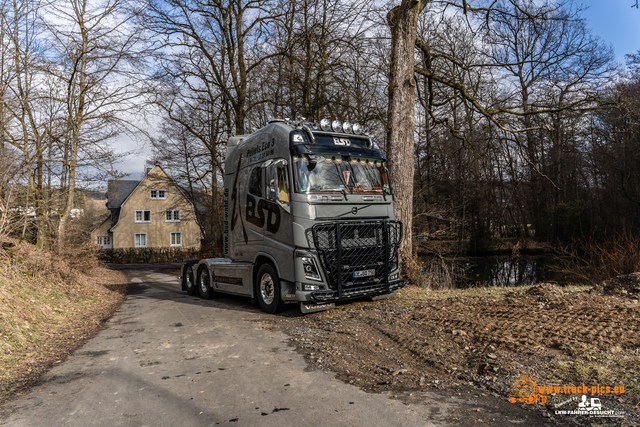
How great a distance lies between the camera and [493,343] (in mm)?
4824

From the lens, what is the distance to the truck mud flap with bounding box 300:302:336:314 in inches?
293

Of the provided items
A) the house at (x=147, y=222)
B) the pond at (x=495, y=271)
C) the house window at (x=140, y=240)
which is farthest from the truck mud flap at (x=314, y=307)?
the house window at (x=140, y=240)

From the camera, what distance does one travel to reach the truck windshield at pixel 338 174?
7.54 metres

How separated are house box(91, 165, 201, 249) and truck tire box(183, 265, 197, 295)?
30.3m

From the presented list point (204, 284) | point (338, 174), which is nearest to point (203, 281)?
point (204, 284)

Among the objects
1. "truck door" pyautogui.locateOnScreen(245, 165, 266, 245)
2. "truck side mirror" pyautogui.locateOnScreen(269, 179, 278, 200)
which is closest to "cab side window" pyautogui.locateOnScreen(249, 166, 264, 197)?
"truck door" pyautogui.locateOnScreen(245, 165, 266, 245)

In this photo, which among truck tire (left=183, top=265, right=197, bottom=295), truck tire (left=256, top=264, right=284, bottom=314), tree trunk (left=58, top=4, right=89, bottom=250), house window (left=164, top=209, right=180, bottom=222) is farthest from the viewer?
house window (left=164, top=209, right=180, bottom=222)

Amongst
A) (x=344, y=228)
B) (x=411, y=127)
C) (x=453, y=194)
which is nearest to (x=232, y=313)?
(x=344, y=228)

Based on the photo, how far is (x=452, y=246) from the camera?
96.0 ft

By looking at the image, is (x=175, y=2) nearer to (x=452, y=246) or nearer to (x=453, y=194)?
(x=453, y=194)

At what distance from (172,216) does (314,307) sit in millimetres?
40864

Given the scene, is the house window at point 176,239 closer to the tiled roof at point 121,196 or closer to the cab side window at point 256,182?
the tiled roof at point 121,196

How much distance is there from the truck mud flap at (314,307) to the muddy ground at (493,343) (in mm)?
171

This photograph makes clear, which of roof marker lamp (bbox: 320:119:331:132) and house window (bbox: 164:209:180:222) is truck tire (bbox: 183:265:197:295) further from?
house window (bbox: 164:209:180:222)
